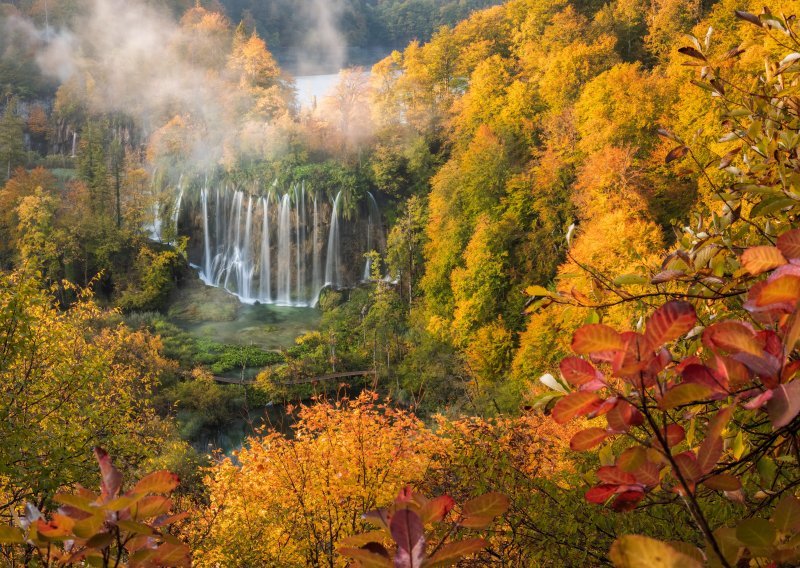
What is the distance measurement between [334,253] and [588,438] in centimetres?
2841

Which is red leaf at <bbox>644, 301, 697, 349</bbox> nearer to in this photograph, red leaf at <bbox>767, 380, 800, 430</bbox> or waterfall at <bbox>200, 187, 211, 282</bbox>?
red leaf at <bbox>767, 380, 800, 430</bbox>

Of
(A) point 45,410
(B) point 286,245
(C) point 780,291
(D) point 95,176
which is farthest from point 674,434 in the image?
(D) point 95,176

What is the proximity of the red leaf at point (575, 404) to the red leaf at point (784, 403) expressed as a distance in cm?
27

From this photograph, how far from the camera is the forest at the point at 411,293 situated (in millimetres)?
1042

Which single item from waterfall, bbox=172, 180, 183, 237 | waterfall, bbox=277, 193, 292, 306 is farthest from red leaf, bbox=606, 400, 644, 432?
waterfall, bbox=172, 180, 183, 237

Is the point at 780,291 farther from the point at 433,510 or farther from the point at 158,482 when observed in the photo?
the point at 158,482

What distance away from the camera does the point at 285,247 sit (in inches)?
1174

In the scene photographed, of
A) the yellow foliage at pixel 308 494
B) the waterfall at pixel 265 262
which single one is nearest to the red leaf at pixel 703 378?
the yellow foliage at pixel 308 494

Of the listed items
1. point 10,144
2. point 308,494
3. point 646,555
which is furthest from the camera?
point 10,144

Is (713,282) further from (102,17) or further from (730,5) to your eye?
(102,17)

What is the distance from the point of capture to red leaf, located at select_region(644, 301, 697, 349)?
0.88 meters

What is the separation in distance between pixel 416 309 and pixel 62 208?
785 inches

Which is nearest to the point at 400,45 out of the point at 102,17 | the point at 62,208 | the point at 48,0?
the point at 102,17

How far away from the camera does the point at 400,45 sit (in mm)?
53219
